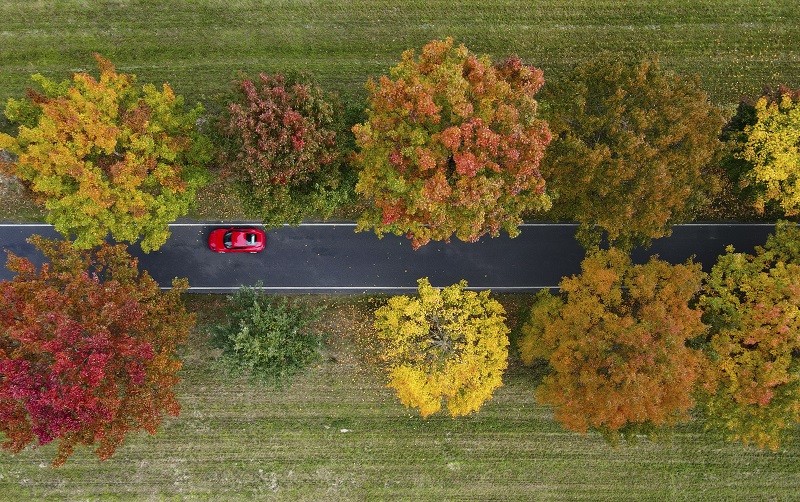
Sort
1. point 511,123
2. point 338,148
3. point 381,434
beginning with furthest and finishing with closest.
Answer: point 381,434, point 338,148, point 511,123

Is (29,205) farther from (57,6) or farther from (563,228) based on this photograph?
(563,228)

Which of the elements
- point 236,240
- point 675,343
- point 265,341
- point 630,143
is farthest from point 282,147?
point 675,343

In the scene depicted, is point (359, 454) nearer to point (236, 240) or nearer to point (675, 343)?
point (236, 240)

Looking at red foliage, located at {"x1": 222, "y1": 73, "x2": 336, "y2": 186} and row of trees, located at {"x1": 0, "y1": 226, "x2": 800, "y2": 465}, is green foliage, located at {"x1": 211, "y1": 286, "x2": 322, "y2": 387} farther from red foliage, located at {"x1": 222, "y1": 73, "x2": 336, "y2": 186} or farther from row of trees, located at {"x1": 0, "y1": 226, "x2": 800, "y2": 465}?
red foliage, located at {"x1": 222, "y1": 73, "x2": 336, "y2": 186}

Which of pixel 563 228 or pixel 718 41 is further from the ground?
pixel 718 41

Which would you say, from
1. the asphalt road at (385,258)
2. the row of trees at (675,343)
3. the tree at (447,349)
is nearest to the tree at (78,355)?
the asphalt road at (385,258)

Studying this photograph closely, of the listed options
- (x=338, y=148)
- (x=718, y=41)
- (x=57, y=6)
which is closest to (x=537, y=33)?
(x=718, y=41)
